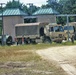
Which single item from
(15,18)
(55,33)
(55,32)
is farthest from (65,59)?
(15,18)

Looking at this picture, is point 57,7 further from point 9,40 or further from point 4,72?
point 4,72

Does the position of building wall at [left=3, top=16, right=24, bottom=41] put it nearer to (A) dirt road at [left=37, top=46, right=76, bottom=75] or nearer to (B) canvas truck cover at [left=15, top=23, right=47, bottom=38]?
(B) canvas truck cover at [left=15, top=23, right=47, bottom=38]

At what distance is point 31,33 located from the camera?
197 feet

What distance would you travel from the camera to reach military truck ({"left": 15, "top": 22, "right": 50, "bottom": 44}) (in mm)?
58941

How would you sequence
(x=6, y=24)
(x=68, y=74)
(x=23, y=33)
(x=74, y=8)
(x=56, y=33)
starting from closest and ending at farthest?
(x=68, y=74) < (x=56, y=33) < (x=23, y=33) < (x=6, y=24) < (x=74, y=8)

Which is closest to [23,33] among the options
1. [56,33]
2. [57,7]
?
[56,33]

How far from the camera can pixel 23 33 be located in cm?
6112

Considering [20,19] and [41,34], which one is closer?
[41,34]

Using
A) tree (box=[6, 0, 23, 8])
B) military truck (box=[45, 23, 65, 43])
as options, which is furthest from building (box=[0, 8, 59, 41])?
tree (box=[6, 0, 23, 8])

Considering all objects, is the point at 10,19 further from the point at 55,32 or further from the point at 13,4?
the point at 13,4

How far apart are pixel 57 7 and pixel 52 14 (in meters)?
61.4

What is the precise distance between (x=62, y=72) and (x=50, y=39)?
1592 inches

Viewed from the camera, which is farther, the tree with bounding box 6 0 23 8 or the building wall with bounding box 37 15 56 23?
the tree with bounding box 6 0 23 8

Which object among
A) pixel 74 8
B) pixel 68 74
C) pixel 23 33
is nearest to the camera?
pixel 68 74
